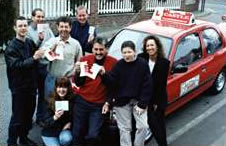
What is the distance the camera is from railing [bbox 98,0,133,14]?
15.9 m

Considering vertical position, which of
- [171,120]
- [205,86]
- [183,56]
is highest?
[183,56]

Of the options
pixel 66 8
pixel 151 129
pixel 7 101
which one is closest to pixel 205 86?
pixel 151 129

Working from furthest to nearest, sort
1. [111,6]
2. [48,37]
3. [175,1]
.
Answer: [175,1] → [111,6] → [48,37]

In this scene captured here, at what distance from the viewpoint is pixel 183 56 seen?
7230 millimetres

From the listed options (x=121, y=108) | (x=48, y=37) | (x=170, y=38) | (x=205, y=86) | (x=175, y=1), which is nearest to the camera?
(x=121, y=108)

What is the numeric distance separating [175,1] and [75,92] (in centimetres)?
1494

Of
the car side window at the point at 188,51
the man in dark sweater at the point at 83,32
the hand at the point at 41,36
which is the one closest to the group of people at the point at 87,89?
the hand at the point at 41,36

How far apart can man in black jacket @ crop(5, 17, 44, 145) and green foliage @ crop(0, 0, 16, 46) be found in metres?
5.51

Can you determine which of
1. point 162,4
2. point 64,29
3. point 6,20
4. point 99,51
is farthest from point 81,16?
point 162,4

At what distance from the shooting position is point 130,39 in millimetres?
7395

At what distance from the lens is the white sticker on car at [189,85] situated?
716 cm

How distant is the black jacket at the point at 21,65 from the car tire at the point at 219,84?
428 centimetres

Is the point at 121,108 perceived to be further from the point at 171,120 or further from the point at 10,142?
the point at 171,120

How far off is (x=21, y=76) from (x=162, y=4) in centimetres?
1426
